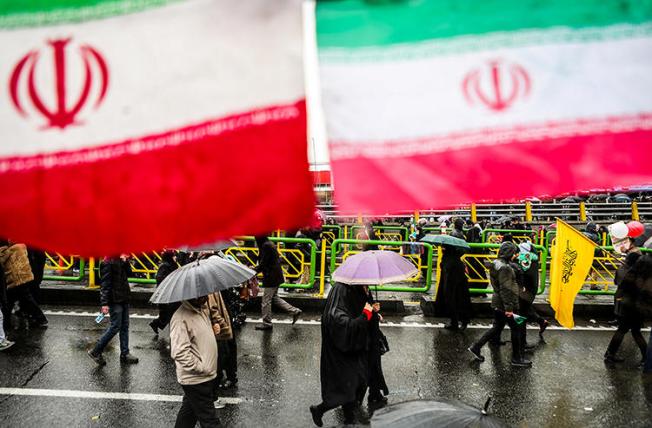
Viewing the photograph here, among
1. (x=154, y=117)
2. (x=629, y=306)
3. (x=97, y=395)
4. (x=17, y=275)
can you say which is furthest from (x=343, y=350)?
(x=17, y=275)

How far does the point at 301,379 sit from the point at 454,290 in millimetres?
3366

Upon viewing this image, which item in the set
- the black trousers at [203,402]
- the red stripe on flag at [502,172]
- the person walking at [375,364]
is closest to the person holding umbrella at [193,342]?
the black trousers at [203,402]

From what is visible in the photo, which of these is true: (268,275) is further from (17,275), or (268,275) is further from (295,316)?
(17,275)

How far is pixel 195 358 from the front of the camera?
13.8 feet

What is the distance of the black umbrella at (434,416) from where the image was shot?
251 cm

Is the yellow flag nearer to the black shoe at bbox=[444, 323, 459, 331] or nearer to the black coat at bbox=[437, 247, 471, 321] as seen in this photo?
the black coat at bbox=[437, 247, 471, 321]

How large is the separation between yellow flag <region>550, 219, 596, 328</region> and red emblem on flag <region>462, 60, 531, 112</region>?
690 centimetres

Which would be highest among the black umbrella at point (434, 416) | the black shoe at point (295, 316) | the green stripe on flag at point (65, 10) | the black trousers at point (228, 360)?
the green stripe on flag at point (65, 10)

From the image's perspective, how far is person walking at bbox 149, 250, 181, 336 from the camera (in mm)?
7041

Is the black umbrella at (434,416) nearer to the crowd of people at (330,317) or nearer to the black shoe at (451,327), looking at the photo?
the crowd of people at (330,317)

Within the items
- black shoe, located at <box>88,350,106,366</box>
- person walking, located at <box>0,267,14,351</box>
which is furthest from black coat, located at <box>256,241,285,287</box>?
person walking, located at <box>0,267,14,351</box>

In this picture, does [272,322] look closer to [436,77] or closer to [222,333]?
[222,333]

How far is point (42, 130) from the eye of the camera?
1274 millimetres

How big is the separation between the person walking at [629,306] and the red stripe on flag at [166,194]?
6.88 meters
